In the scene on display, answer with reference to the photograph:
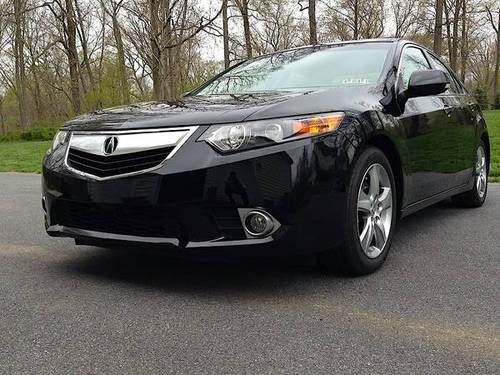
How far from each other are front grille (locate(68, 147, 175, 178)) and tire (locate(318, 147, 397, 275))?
1011 mm

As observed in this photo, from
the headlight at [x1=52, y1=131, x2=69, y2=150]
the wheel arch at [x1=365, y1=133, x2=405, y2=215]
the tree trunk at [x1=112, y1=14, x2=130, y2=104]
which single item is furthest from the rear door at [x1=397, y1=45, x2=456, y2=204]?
the tree trunk at [x1=112, y1=14, x2=130, y2=104]

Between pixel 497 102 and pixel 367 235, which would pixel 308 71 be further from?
pixel 497 102

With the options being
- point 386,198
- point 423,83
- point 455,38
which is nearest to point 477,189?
point 423,83

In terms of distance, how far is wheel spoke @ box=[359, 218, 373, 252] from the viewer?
3.26 m

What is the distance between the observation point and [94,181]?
9.71 feet

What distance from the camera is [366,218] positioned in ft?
10.9

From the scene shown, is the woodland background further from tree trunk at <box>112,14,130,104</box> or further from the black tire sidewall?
the black tire sidewall

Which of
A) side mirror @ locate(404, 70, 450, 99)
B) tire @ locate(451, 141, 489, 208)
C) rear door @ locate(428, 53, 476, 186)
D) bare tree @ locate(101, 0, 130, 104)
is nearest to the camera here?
side mirror @ locate(404, 70, 450, 99)

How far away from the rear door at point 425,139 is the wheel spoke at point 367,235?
0.57m

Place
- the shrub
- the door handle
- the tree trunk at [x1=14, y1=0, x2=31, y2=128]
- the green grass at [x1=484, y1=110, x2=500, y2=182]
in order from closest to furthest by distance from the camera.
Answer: the door handle < the green grass at [x1=484, y1=110, x2=500, y2=182] < the tree trunk at [x1=14, y1=0, x2=31, y2=128] < the shrub

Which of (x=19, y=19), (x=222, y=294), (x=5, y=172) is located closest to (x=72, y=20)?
(x=19, y=19)

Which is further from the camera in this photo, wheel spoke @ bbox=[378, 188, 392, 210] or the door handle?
the door handle

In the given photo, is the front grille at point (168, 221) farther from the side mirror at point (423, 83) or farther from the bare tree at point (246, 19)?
the bare tree at point (246, 19)

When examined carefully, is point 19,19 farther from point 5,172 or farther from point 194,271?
point 194,271
